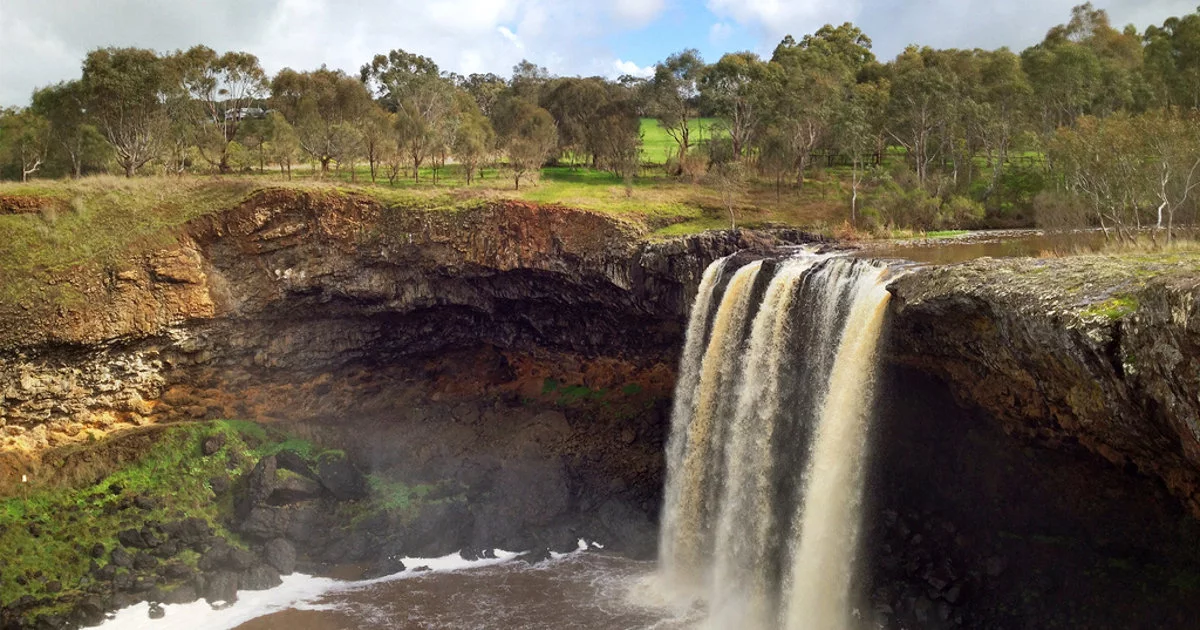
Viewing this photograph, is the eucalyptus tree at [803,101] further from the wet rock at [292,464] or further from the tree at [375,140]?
the wet rock at [292,464]

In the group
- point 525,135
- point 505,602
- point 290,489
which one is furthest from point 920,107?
point 290,489

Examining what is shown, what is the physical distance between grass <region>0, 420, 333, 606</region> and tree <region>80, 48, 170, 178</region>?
1686cm

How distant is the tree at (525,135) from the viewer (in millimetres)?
42656

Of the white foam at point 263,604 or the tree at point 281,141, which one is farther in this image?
the tree at point 281,141

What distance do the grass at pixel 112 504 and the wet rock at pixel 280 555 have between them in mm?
1305

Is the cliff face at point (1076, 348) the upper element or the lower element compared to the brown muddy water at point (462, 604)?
upper

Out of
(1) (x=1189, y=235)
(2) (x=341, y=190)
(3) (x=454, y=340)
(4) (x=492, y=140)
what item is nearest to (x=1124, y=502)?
(1) (x=1189, y=235)

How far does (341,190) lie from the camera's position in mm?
30141

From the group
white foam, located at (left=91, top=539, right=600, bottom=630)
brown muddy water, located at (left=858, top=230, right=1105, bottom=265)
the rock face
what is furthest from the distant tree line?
white foam, located at (left=91, top=539, right=600, bottom=630)

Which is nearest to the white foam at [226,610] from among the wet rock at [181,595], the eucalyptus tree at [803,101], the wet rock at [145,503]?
the wet rock at [181,595]

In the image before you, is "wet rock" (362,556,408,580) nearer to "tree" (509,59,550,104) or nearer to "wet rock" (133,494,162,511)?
"wet rock" (133,494,162,511)

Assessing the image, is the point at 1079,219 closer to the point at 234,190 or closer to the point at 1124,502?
the point at 1124,502

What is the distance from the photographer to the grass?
23672 millimetres

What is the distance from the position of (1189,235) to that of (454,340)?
1022 inches
